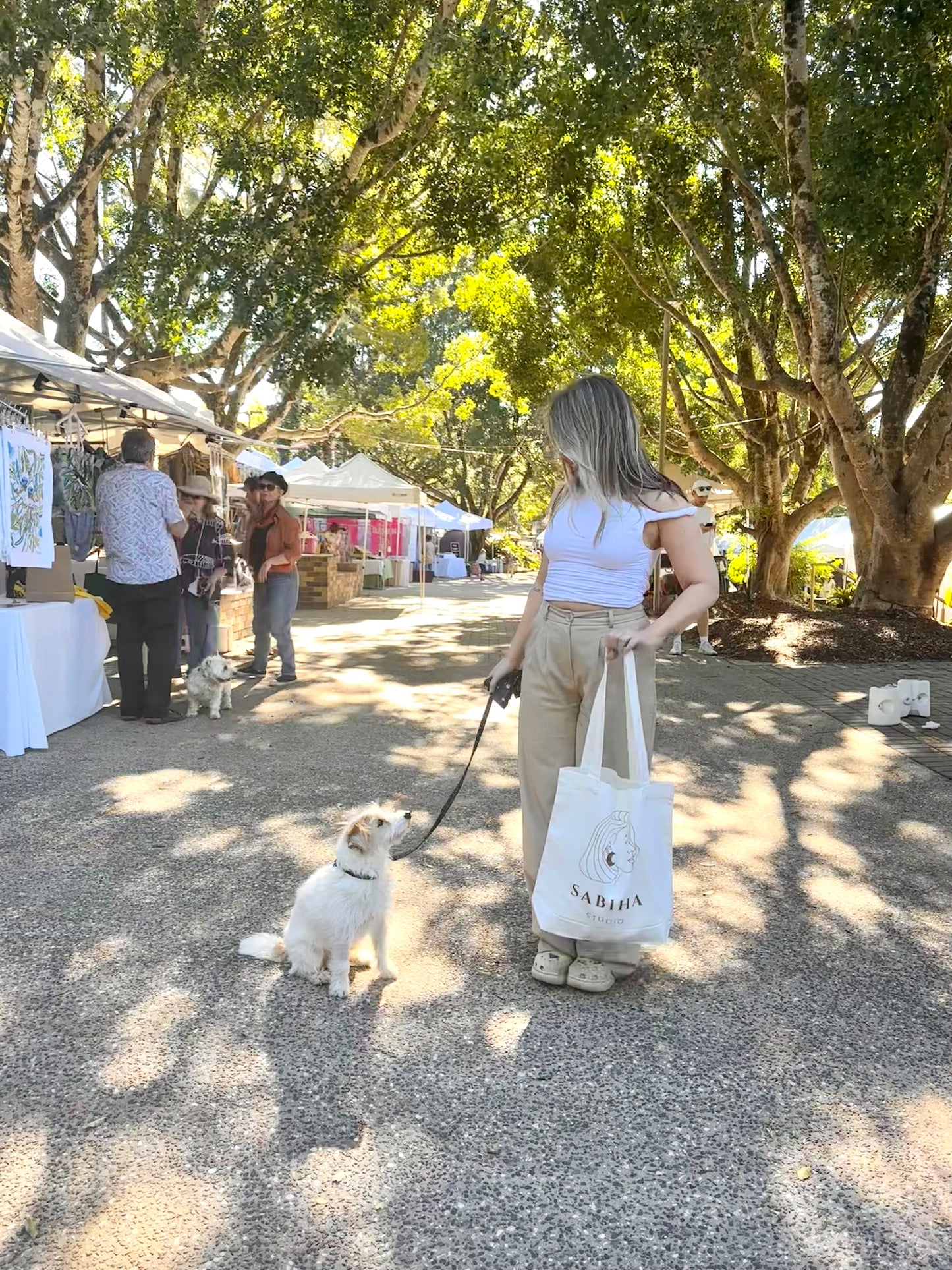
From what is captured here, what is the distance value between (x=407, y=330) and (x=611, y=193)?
9206 mm

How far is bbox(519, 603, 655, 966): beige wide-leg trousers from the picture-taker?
312 cm

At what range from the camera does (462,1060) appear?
2836 millimetres

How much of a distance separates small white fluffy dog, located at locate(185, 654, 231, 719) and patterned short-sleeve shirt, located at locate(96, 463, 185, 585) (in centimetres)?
80

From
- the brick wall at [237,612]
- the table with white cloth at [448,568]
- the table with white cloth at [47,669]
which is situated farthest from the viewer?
the table with white cloth at [448,568]

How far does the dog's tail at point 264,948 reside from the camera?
3.43m

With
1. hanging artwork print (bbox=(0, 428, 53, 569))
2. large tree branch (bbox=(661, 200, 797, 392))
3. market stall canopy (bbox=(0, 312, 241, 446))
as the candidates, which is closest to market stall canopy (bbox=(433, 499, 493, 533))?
large tree branch (bbox=(661, 200, 797, 392))

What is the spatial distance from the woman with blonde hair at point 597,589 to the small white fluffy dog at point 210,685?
4794 mm

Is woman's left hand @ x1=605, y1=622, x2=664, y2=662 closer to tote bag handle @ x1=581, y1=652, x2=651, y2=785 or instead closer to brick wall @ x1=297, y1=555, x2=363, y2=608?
tote bag handle @ x1=581, y1=652, x2=651, y2=785

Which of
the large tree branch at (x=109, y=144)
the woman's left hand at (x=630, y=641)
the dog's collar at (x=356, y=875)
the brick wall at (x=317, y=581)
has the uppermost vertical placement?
the large tree branch at (x=109, y=144)

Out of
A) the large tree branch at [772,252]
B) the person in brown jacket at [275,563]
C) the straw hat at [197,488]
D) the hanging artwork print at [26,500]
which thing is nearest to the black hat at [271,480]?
the person in brown jacket at [275,563]

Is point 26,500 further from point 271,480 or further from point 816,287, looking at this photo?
point 816,287

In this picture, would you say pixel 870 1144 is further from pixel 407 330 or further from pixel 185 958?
pixel 407 330

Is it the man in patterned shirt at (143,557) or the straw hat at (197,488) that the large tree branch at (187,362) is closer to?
the straw hat at (197,488)

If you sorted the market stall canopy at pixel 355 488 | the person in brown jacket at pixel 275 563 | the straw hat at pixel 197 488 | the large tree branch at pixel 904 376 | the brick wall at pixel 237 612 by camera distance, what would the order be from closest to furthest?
the straw hat at pixel 197 488 < the person in brown jacket at pixel 275 563 < the brick wall at pixel 237 612 < the large tree branch at pixel 904 376 < the market stall canopy at pixel 355 488
